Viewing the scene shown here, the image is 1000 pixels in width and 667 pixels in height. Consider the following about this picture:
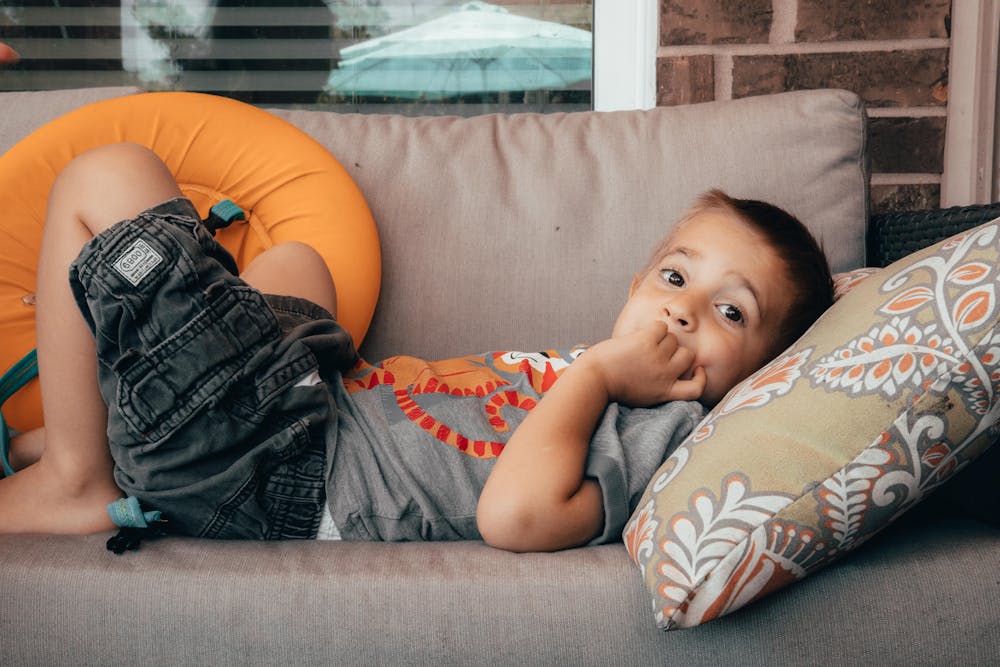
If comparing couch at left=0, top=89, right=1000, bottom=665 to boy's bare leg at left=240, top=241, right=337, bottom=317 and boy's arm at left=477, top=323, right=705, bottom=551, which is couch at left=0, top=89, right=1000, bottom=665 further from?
boy's bare leg at left=240, top=241, right=337, bottom=317

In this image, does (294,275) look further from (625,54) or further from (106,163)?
(625,54)

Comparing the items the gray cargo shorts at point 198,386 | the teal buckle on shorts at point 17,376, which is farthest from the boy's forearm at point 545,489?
the teal buckle on shorts at point 17,376

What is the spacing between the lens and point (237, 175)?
1.33 metres

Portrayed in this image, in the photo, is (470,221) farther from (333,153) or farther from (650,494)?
(650,494)

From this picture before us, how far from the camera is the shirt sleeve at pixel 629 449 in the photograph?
864mm

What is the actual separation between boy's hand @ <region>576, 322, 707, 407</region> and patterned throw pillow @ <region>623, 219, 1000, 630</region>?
23 cm

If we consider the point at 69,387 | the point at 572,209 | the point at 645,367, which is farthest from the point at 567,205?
the point at 69,387

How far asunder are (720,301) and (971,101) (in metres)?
1.00

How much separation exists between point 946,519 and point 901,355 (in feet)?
0.71

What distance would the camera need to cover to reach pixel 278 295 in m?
1.13

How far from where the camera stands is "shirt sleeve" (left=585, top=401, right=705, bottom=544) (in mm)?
864

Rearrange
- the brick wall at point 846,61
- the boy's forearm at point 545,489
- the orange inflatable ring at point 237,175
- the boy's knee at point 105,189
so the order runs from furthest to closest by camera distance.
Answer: the brick wall at point 846,61 < the orange inflatable ring at point 237,175 < the boy's knee at point 105,189 < the boy's forearm at point 545,489

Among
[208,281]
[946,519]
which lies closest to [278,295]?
[208,281]

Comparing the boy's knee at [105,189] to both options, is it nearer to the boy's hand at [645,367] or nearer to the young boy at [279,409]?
the young boy at [279,409]
